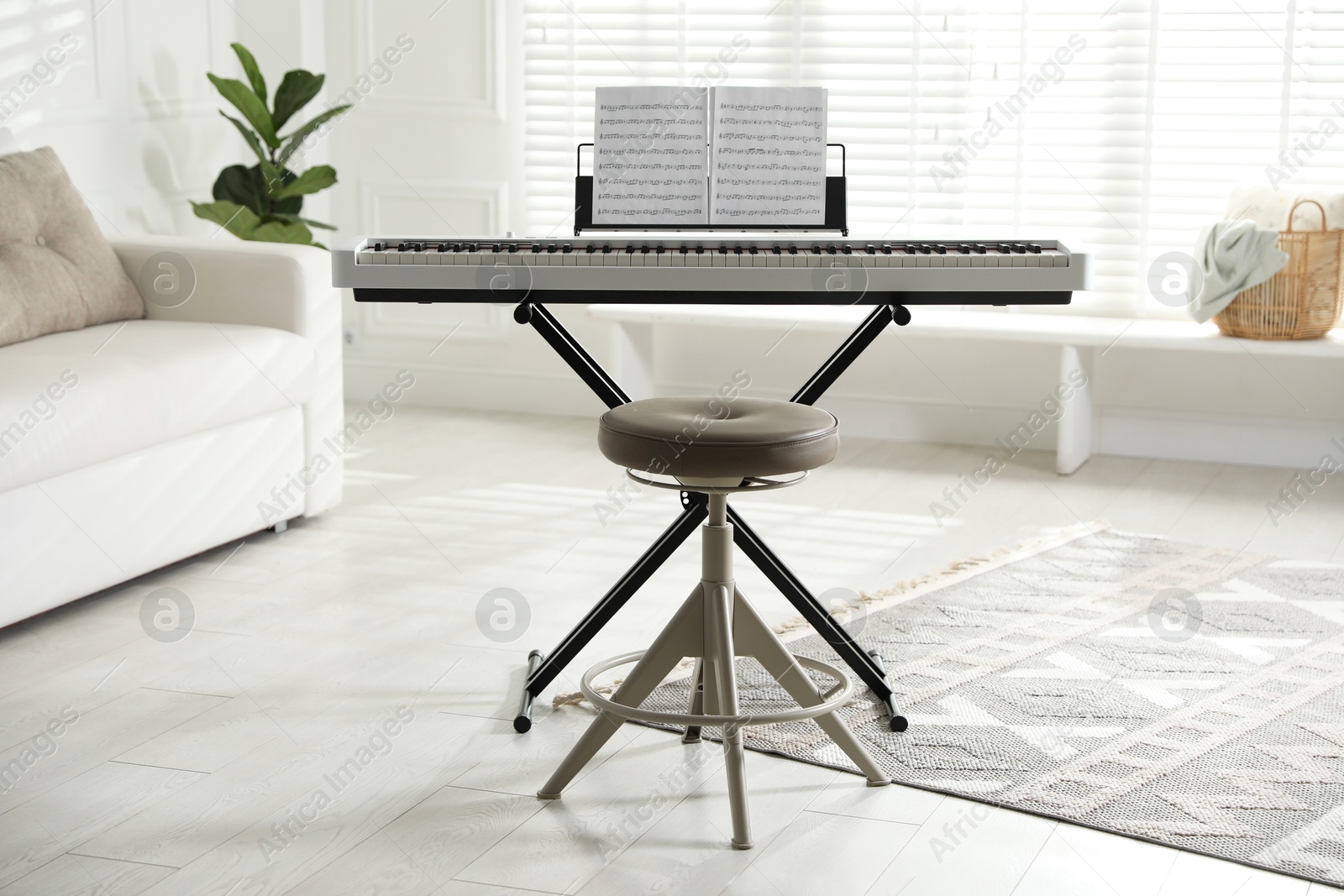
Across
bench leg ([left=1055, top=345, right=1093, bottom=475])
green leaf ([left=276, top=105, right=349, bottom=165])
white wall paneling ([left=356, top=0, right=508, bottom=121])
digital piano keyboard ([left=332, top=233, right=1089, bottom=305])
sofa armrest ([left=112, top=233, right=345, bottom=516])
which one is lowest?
bench leg ([left=1055, top=345, right=1093, bottom=475])

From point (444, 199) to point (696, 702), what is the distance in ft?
10.5

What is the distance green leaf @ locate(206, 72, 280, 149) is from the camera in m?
4.32

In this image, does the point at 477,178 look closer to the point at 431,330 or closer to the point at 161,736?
the point at 431,330

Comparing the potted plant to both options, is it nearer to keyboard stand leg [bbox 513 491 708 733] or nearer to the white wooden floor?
the white wooden floor

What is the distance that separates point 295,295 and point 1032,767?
222 centimetres

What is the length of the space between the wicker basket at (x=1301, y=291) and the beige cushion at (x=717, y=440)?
2.41m

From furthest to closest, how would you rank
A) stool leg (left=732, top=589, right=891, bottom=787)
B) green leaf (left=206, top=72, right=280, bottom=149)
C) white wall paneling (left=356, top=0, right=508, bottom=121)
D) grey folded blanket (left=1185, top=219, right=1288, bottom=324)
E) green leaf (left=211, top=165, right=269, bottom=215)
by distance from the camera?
white wall paneling (left=356, top=0, right=508, bottom=121)
green leaf (left=211, top=165, right=269, bottom=215)
green leaf (left=206, top=72, right=280, bottom=149)
grey folded blanket (left=1185, top=219, right=1288, bottom=324)
stool leg (left=732, top=589, right=891, bottom=787)

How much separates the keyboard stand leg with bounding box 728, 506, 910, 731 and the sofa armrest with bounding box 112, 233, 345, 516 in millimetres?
1629

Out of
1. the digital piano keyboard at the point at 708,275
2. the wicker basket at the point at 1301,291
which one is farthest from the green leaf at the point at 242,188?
the wicker basket at the point at 1301,291

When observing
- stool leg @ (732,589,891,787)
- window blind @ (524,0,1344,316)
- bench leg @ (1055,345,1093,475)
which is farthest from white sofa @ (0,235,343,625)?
bench leg @ (1055,345,1093,475)

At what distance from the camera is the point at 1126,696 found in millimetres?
2510

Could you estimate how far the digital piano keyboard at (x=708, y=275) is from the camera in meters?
2.20

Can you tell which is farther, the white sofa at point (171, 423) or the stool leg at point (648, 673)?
the white sofa at point (171, 423)

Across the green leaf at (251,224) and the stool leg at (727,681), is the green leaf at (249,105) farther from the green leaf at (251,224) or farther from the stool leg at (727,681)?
the stool leg at (727,681)
